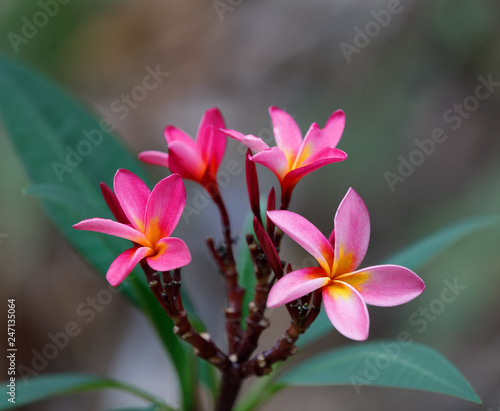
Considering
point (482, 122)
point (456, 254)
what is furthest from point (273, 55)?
point (456, 254)

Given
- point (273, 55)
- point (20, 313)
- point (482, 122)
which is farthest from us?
point (273, 55)

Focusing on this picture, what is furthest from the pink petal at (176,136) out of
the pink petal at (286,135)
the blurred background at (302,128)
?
the blurred background at (302,128)

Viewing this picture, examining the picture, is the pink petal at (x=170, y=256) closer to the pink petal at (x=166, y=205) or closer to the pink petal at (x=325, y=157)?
the pink petal at (x=166, y=205)

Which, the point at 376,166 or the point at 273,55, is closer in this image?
the point at 376,166

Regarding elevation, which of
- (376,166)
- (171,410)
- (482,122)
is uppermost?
(482,122)

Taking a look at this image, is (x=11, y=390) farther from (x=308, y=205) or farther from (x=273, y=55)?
(x=273, y=55)

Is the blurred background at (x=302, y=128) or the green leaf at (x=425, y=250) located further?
the blurred background at (x=302, y=128)

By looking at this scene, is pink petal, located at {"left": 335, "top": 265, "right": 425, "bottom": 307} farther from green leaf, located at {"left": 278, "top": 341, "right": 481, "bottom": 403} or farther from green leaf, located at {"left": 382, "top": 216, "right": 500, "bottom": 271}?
green leaf, located at {"left": 382, "top": 216, "right": 500, "bottom": 271}
